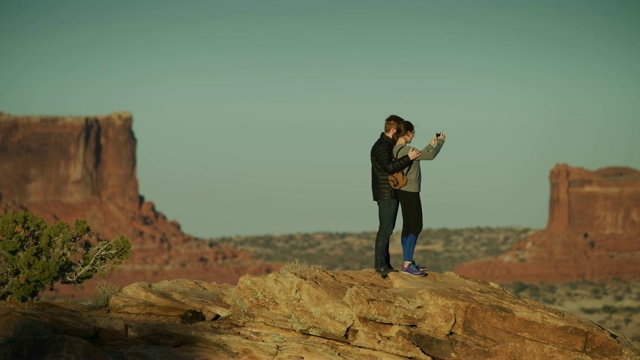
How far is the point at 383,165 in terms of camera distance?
54.2 feet

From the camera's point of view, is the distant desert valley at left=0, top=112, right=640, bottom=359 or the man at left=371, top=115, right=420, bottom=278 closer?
the man at left=371, top=115, right=420, bottom=278

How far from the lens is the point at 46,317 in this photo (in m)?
14.6

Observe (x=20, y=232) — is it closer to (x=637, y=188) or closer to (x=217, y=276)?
(x=217, y=276)

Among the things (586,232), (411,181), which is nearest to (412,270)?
(411,181)

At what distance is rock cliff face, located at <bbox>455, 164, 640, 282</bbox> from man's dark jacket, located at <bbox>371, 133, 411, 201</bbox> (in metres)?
97.7

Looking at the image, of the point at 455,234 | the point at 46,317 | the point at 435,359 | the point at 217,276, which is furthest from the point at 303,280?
the point at 455,234

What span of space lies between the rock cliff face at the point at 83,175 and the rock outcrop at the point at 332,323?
104 metres

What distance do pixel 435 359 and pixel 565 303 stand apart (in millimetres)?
76236

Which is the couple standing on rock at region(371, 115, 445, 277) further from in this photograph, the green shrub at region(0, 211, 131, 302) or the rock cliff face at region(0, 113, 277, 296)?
the rock cliff face at region(0, 113, 277, 296)

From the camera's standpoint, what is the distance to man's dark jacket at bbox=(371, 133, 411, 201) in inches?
647

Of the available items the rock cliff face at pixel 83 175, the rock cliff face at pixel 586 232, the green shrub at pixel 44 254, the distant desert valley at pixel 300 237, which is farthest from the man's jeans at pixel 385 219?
the rock cliff face at pixel 83 175

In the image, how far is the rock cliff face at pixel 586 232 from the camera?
115 meters

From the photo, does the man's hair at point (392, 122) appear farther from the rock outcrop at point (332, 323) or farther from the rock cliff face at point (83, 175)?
the rock cliff face at point (83, 175)

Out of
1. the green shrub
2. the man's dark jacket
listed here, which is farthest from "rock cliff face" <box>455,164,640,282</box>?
the man's dark jacket
